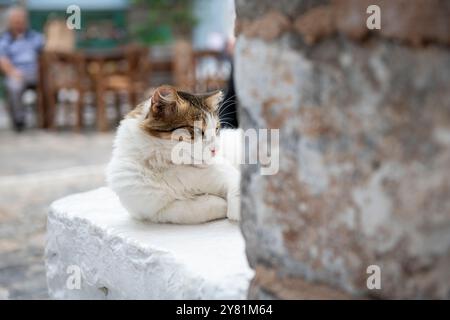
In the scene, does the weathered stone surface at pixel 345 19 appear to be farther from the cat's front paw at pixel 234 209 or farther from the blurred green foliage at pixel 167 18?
the blurred green foliage at pixel 167 18

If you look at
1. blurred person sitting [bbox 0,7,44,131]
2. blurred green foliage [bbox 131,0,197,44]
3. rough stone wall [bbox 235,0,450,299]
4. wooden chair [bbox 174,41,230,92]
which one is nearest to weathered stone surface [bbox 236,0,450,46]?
rough stone wall [bbox 235,0,450,299]

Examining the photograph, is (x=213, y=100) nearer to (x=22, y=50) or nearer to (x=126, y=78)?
(x=126, y=78)

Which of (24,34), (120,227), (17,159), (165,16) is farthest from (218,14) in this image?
(120,227)

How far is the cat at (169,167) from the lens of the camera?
6.03 ft

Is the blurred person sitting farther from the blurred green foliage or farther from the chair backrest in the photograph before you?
the blurred green foliage

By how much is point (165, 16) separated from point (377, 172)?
12351 millimetres

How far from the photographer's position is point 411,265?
1.07 m

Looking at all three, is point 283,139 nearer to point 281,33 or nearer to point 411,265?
point 281,33

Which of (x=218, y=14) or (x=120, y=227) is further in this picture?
(x=218, y=14)

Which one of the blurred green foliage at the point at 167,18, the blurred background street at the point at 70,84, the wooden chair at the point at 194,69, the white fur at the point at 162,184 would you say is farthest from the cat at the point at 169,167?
the blurred green foliage at the point at 167,18

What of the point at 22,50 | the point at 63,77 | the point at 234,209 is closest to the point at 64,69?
the point at 63,77

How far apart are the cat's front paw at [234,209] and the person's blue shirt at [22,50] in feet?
24.4
